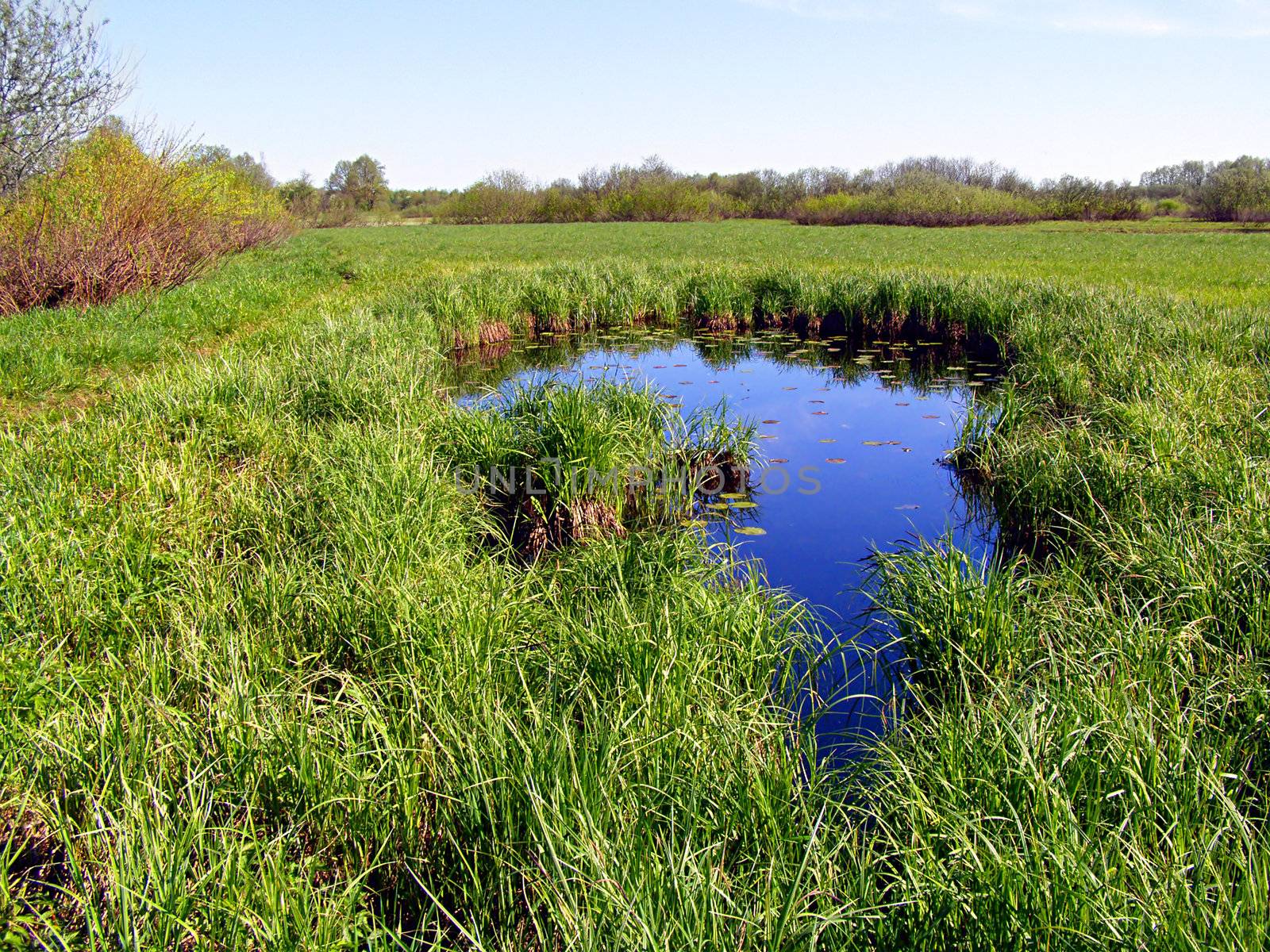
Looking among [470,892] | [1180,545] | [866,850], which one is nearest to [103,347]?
[470,892]

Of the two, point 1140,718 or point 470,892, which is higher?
point 1140,718

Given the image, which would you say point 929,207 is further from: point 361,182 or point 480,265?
point 361,182

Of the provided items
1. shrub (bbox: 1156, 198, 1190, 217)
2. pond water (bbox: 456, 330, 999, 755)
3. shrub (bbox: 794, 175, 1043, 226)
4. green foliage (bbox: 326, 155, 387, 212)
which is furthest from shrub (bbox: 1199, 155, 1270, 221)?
green foliage (bbox: 326, 155, 387, 212)

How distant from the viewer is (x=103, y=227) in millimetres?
11203

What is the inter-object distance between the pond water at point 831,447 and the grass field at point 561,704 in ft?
1.03

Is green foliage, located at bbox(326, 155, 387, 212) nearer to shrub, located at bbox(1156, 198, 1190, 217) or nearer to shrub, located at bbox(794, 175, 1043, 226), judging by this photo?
shrub, located at bbox(794, 175, 1043, 226)

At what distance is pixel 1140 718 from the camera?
2.41 m

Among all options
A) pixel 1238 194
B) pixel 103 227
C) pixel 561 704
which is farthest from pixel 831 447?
pixel 1238 194

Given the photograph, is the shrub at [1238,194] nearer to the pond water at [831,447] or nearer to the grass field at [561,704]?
the pond water at [831,447]

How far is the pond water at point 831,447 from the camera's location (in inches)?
160

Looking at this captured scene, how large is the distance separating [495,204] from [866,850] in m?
71.0

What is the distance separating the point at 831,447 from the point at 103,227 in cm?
1084

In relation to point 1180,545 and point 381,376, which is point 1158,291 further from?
point 381,376

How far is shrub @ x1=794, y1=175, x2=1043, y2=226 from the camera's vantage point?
47094mm
